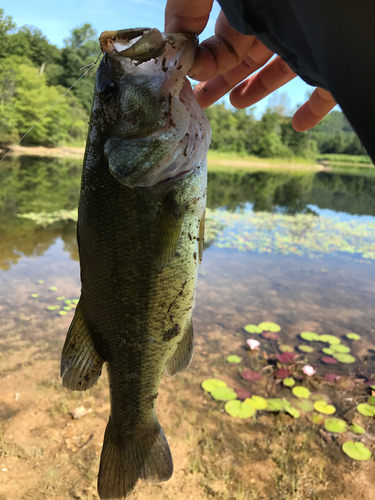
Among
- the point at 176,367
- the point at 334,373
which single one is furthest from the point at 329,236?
the point at 176,367

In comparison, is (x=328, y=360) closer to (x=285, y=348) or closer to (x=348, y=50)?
(x=285, y=348)

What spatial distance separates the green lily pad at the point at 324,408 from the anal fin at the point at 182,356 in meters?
2.60

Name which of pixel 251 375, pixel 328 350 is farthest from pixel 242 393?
pixel 328 350

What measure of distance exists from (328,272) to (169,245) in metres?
7.60

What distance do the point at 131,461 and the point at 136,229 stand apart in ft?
3.56

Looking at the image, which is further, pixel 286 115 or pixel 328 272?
pixel 286 115

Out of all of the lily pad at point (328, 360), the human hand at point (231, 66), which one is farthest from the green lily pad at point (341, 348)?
the human hand at point (231, 66)

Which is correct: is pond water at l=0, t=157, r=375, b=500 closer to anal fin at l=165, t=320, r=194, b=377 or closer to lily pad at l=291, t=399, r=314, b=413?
lily pad at l=291, t=399, r=314, b=413

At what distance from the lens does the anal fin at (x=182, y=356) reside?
1736 mm

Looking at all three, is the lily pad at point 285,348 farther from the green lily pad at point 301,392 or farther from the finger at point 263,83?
the finger at point 263,83

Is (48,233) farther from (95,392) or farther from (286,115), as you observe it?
(286,115)

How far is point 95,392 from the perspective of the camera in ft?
12.3

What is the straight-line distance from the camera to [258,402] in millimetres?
3764

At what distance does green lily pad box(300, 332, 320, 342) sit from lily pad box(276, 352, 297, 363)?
672 millimetres
